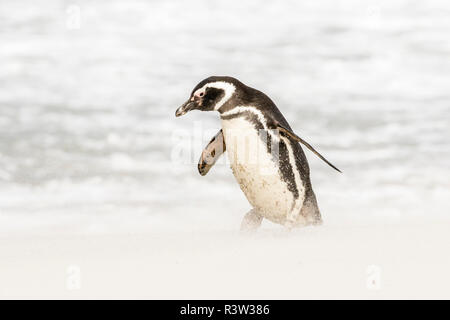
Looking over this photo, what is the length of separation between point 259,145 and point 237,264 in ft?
3.69

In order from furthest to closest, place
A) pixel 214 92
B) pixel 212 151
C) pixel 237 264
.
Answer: pixel 212 151
pixel 214 92
pixel 237 264

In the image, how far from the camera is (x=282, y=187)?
5367 mm

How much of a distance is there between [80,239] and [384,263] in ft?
8.61

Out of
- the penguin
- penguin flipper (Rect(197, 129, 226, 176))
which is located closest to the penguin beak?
the penguin

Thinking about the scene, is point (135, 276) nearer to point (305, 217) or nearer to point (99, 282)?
point (99, 282)

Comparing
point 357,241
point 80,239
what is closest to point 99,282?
point 80,239

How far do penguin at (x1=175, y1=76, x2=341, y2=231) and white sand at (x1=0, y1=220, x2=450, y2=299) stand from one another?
0.94 feet

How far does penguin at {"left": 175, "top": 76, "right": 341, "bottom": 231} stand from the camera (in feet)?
17.2

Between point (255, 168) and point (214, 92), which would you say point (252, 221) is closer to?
point (255, 168)

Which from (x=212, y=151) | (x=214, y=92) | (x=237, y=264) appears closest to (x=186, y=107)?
(x=214, y=92)

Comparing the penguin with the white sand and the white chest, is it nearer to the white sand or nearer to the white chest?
the white chest

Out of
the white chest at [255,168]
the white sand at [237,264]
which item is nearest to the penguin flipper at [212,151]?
the white chest at [255,168]

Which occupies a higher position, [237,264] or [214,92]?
[214,92]

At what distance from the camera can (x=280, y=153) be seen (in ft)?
17.4
